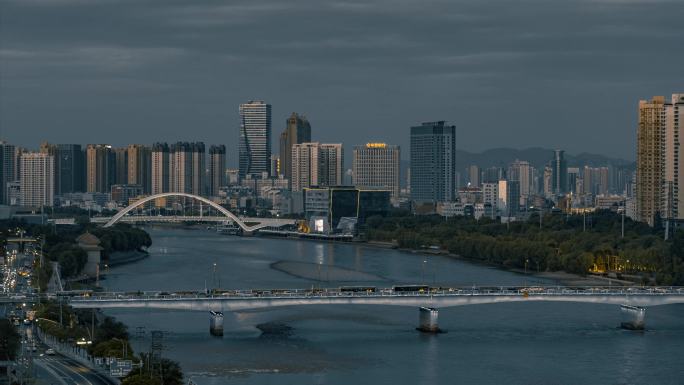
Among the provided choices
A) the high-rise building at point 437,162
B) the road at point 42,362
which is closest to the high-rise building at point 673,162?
the road at point 42,362

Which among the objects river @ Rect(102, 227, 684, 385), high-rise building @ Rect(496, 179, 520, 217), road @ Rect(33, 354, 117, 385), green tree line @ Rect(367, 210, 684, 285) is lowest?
river @ Rect(102, 227, 684, 385)

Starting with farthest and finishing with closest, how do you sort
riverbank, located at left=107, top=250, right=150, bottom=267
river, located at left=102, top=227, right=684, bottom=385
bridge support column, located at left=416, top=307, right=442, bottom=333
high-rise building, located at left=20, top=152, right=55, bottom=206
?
high-rise building, located at left=20, top=152, right=55, bottom=206, riverbank, located at left=107, top=250, right=150, bottom=267, bridge support column, located at left=416, top=307, right=442, bottom=333, river, located at left=102, top=227, right=684, bottom=385

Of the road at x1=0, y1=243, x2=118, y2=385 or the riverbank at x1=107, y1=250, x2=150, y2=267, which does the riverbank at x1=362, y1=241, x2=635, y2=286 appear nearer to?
the riverbank at x1=107, y1=250, x2=150, y2=267

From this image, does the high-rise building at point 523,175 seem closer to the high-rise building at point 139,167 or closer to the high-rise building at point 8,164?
the high-rise building at point 139,167

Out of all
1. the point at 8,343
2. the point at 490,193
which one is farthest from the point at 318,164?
the point at 8,343

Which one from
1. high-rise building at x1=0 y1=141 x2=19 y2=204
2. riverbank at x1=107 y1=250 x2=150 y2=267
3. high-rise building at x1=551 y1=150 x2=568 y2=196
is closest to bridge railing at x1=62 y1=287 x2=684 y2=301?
riverbank at x1=107 y1=250 x2=150 y2=267

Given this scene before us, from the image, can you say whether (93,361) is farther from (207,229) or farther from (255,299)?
(207,229)
